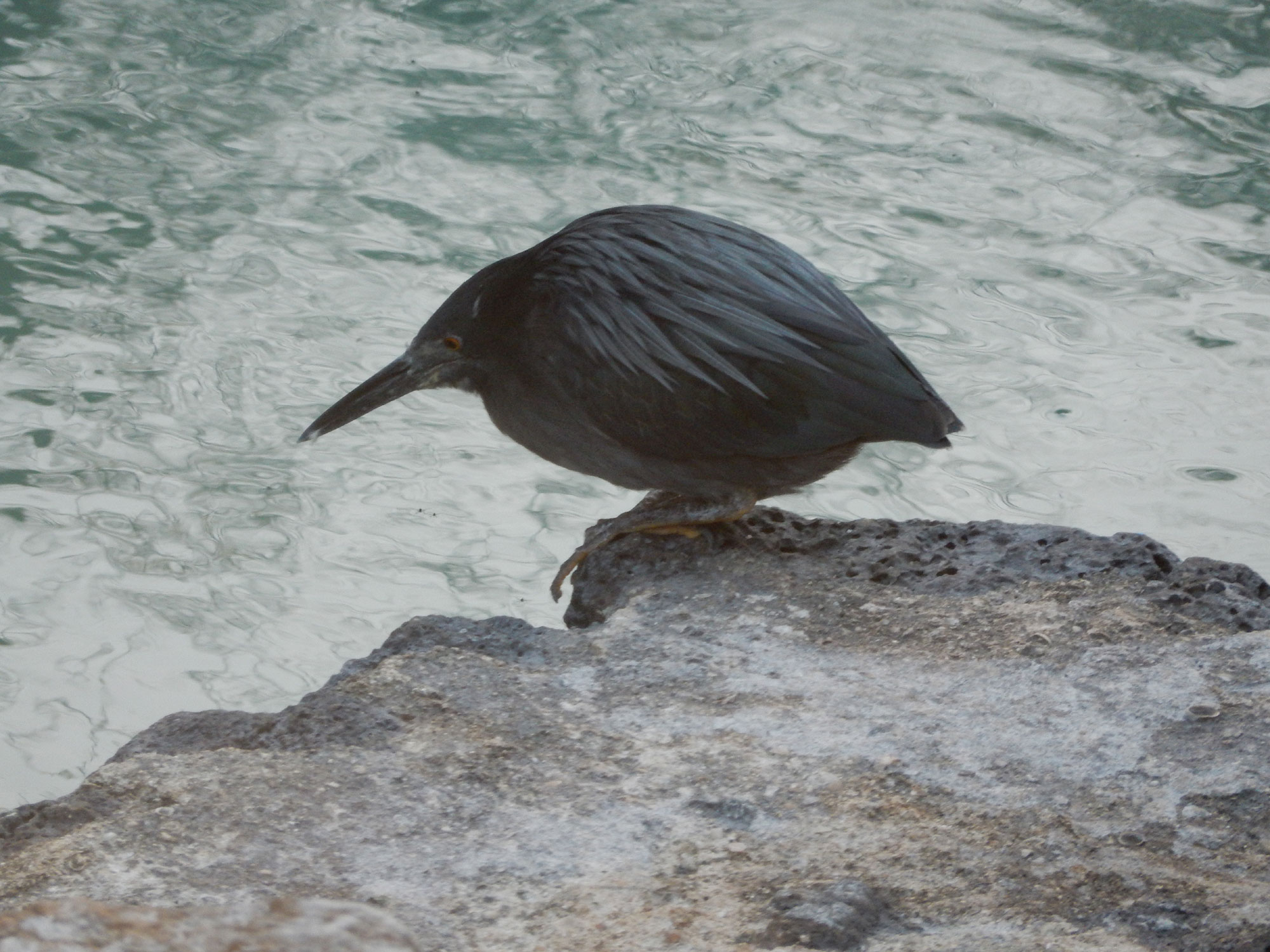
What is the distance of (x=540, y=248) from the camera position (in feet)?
9.62

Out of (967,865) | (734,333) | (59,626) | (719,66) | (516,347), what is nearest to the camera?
(967,865)

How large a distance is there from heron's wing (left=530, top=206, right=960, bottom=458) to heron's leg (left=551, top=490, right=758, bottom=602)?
0.14 metres

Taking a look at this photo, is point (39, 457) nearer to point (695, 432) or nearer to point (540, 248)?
point (540, 248)

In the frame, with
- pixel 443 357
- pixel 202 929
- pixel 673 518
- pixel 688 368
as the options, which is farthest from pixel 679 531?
pixel 202 929

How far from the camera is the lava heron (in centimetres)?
266

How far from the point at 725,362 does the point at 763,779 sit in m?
0.87

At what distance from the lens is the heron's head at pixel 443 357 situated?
298 cm

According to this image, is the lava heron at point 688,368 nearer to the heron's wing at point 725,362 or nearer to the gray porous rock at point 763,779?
the heron's wing at point 725,362

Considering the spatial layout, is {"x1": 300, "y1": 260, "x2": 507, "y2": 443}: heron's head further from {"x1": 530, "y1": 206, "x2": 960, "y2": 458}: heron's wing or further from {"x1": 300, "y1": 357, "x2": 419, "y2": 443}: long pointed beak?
{"x1": 530, "y1": 206, "x2": 960, "y2": 458}: heron's wing

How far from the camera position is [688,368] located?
265cm

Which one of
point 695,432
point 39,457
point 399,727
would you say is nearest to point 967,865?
point 399,727

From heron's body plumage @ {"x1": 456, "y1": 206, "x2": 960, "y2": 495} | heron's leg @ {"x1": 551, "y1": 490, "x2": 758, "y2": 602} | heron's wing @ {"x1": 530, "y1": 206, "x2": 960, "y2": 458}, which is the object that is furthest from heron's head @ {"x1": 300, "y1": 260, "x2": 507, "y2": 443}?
heron's leg @ {"x1": 551, "y1": 490, "x2": 758, "y2": 602}

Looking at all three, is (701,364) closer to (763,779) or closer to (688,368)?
(688,368)

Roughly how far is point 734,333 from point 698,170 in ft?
10.9
